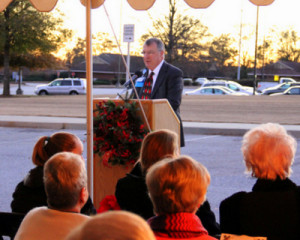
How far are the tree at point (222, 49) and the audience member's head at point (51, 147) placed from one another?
5347cm

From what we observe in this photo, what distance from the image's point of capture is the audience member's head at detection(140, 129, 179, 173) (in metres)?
3.35

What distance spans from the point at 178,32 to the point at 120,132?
145 ft

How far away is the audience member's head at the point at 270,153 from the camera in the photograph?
9.62 ft

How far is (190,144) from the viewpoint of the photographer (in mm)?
12305

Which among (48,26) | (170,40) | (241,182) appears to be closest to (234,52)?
(170,40)

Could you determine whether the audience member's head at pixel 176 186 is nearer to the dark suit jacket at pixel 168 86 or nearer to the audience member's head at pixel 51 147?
the audience member's head at pixel 51 147

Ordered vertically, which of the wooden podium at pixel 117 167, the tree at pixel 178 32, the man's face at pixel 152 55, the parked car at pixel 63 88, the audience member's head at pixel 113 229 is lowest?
the parked car at pixel 63 88

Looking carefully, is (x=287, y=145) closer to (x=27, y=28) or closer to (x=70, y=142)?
(x=70, y=142)

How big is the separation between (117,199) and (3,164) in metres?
6.43

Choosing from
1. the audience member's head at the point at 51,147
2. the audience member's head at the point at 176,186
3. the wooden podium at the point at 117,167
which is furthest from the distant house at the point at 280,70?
the audience member's head at the point at 176,186

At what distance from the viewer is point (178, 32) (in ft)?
158

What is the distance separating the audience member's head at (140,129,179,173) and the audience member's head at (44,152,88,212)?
79 centimetres

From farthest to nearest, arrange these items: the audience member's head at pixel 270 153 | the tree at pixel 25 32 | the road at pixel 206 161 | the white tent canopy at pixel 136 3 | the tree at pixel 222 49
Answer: the tree at pixel 222 49
the tree at pixel 25 32
the road at pixel 206 161
the white tent canopy at pixel 136 3
the audience member's head at pixel 270 153

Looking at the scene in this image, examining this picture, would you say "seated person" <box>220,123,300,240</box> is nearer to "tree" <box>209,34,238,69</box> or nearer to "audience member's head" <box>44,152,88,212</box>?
"audience member's head" <box>44,152,88,212</box>
